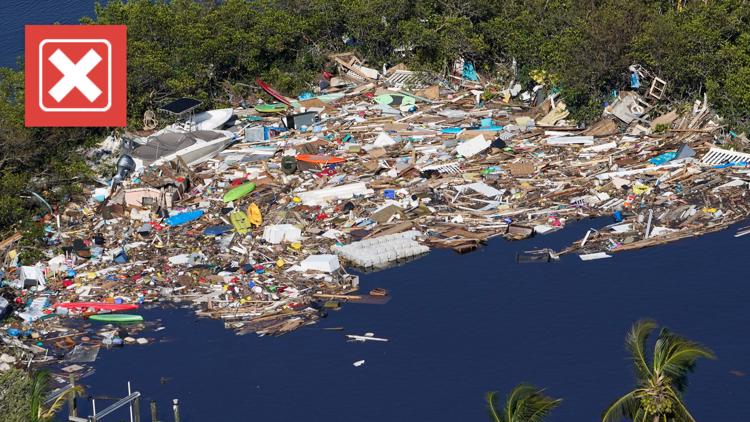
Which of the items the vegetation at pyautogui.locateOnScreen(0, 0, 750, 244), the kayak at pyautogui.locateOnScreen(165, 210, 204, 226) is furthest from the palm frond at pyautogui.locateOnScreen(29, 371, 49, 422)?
the vegetation at pyautogui.locateOnScreen(0, 0, 750, 244)

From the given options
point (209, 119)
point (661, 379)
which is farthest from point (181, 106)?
point (661, 379)

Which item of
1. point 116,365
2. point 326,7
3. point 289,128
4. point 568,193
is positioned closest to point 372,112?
point 289,128

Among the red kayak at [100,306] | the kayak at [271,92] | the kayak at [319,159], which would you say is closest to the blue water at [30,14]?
the kayak at [271,92]

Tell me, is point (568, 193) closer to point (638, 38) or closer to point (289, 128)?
point (638, 38)

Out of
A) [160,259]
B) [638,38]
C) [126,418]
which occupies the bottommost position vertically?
[126,418]

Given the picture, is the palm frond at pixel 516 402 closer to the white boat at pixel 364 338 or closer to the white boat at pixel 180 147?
the white boat at pixel 364 338

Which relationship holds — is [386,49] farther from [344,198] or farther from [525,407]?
[525,407]
